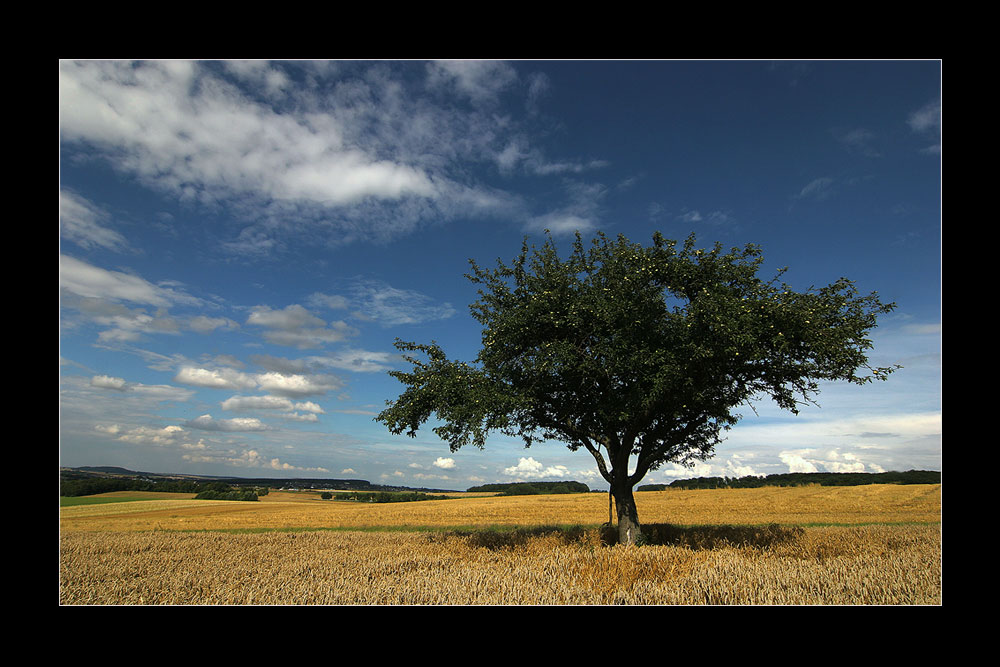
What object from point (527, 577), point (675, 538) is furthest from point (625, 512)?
point (527, 577)

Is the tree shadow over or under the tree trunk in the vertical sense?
under

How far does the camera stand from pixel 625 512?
690 inches

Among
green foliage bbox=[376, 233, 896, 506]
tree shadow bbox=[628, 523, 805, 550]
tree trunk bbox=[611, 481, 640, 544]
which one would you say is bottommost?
tree shadow bbox=[628, 523, 805, 550]

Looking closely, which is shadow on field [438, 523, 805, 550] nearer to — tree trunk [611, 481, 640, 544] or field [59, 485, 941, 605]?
field [59, 485, 941, 605]

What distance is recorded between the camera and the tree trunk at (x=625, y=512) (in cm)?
1720

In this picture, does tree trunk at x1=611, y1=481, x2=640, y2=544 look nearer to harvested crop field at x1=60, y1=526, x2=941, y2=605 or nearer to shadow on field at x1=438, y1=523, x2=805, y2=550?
shadow on field at x1=438, y1=523, x2=805, y2=550

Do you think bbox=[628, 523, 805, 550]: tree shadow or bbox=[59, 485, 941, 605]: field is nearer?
bbox=[59, 485, 941, 605]: field

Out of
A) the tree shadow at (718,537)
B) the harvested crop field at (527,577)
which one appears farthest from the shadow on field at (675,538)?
the harvested crop field at (527,577)

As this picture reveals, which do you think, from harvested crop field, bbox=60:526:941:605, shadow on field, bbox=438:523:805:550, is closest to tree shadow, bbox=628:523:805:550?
shadow on field, bbox=438:523:805:550

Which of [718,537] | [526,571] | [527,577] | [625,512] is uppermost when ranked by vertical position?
[527,577]

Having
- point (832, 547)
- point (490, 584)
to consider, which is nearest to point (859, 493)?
point (832, 547)

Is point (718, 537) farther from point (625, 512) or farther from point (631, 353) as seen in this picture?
point (631, 353)

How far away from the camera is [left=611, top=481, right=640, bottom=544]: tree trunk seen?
56.4 ft

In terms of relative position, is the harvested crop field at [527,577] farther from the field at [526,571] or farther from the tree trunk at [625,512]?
the tree trunk at [625,512]
